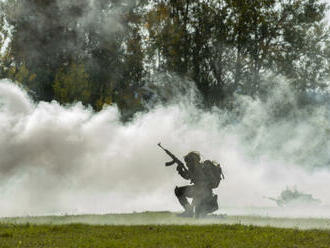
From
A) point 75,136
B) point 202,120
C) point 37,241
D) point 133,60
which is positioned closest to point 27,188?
point 75,136

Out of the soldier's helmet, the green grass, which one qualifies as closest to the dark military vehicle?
the soldier's helmet

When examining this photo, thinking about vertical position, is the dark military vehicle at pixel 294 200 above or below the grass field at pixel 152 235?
above

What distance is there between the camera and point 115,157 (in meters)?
27.0

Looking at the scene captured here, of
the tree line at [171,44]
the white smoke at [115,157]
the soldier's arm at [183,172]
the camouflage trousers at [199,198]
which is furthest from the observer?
the tree line at [171,44]

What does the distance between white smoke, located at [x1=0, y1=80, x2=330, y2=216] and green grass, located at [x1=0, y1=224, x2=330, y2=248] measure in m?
6.87

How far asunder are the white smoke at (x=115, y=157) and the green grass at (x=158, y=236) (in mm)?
6874

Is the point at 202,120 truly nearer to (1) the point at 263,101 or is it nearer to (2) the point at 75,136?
(1) the point at 263,101

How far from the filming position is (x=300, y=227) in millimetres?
18094

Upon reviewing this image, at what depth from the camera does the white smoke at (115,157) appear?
23.7 metres

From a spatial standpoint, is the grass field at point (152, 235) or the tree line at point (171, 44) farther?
the tree line at point (171, 44)

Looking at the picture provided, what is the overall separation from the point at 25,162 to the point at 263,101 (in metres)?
24.4

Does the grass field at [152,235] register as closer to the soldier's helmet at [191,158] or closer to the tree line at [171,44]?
the soldier's helmet at [191,158]

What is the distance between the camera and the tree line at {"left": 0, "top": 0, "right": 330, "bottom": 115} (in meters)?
43.4

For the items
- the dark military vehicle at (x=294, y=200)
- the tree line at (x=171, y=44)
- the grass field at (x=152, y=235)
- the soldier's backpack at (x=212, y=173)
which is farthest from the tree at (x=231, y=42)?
the grass field at (x=152, y=235)
